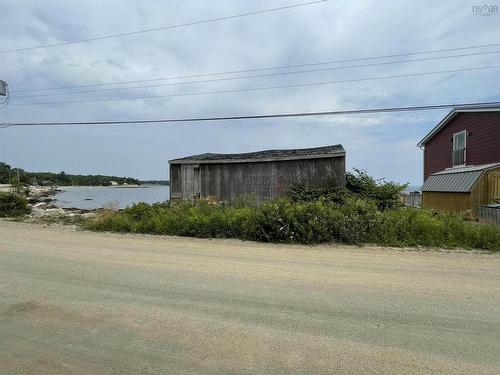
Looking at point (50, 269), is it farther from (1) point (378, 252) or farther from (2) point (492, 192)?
(2) point (492, 192)

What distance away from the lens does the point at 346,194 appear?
1557cm

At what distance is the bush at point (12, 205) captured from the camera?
19656 millimetres

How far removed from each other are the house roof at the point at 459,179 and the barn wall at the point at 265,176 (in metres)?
6.97

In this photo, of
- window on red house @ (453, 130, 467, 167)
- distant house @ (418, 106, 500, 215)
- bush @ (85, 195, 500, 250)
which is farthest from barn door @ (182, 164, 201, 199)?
window on red house @ (453, 130, 467, 167)

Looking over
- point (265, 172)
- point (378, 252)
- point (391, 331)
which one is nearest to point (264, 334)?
point (391, 331)

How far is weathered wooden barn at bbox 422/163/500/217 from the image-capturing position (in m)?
17.9

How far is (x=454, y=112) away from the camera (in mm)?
24406

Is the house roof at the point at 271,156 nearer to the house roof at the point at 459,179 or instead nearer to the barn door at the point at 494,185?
the house roof at the point at 459,179

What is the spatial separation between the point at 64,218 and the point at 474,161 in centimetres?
2164

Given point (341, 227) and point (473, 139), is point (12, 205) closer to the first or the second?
point (341, 227)

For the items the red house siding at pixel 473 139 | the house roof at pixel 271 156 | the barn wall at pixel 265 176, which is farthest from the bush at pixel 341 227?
the red house siding at pixel 473 139

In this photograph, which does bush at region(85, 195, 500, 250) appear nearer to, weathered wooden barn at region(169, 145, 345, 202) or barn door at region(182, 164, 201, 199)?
weathered wooden barn at region(169, 145, 345, 202)

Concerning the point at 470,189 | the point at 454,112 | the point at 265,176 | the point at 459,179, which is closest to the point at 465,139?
the point at 454,112

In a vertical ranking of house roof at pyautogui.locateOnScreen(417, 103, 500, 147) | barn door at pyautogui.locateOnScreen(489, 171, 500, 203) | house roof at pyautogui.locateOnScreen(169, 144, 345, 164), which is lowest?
barn door at pyautogui.locateOnScreen(489, 171, 500, 203)
